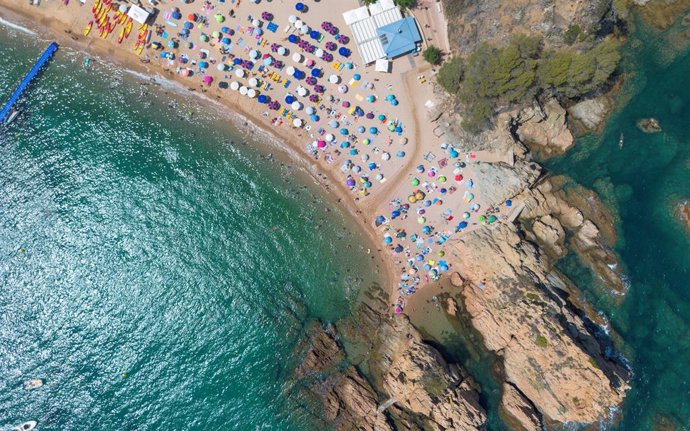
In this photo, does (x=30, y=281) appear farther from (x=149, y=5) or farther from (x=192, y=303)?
(x=149, y=5)

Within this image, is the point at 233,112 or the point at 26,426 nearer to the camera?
the point at 26,426

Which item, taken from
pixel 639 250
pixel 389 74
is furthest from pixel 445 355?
pixel 389 74

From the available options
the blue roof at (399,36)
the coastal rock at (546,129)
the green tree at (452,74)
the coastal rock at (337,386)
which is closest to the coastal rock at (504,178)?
the coastal rock at (546,129)

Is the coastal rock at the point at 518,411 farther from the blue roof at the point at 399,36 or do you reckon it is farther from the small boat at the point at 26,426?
the small boat at the point at 26,426

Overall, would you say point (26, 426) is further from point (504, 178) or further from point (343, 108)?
point (504, 178)

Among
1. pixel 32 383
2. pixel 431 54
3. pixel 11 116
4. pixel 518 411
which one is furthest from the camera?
pixel 518 411

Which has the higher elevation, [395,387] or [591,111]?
[591,111]

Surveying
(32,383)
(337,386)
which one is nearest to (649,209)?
(337,386)

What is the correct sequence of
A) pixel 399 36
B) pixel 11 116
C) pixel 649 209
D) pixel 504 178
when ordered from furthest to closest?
pixel 649 209 → pixel 504 178 → pixel 11 116 → pixel 399 36

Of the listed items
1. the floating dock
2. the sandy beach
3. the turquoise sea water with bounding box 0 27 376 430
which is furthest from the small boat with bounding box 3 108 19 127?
the sandy beach
